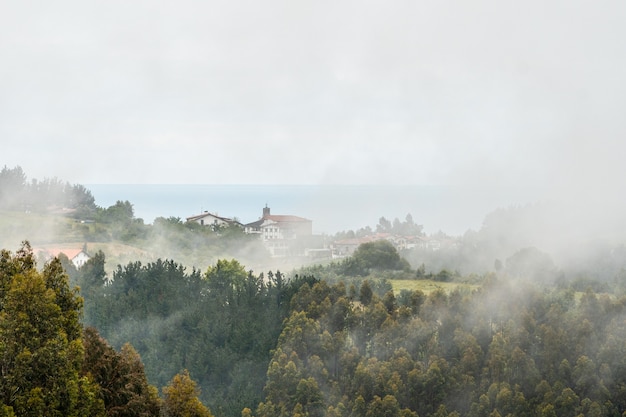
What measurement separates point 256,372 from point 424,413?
18.5ft

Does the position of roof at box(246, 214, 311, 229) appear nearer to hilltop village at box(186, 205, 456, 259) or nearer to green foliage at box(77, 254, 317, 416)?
hilltop village at box(186, 205, 456, 259)

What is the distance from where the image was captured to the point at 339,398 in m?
19.9

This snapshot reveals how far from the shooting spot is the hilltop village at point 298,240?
53312 millimetres

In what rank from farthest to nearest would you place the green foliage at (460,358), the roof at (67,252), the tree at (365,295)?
the roof at (67,252) < the tree at (365,295) < the green foliage at (460,358)

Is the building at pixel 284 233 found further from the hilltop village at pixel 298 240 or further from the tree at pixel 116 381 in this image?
the tree at pixel 116 381

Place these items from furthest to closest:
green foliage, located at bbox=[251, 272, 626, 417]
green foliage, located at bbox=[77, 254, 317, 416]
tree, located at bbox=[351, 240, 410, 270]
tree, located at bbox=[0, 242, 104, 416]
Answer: tree, located at bbox=[351, 240, 410, 270] → green foliage, located at bbox=[77, 254, 317, 416] → green foliage, located at bbox=[251, 272, 626, 417] → tree, located at bbox=[0, 242, 104, 416]

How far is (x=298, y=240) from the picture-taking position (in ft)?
184

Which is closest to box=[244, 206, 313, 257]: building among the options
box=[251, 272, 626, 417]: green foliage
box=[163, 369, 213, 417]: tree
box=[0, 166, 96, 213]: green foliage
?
box=[0, 166, 96, 213]: green foliage

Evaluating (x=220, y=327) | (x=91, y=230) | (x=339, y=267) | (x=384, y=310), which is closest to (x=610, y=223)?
(x=339, y=267)

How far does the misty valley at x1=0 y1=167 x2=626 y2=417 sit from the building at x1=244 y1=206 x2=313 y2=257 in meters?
20.9

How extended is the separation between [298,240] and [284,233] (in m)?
1.20

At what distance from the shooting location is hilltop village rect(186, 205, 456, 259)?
53.3 m

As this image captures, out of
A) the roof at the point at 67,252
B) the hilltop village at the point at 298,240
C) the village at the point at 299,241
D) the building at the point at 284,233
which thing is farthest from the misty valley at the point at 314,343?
the building at the point at 284,233

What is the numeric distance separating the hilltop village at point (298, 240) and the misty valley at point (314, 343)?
20134 mm
